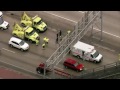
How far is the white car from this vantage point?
10988 cm

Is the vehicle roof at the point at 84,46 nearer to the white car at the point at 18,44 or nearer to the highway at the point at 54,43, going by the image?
the highway at the point at 54,43

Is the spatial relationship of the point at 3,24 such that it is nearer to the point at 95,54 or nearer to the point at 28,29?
the point at 28,29

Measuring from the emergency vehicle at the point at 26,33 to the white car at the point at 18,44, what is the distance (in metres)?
2.27

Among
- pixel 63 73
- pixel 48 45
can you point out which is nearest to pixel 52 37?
pixel 48 45

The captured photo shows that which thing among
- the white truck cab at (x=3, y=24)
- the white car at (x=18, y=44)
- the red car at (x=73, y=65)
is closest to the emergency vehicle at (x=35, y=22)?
the white truck cab at (x=3, y=24)

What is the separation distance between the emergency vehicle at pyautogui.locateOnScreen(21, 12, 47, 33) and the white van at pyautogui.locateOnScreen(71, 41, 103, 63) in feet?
31.9

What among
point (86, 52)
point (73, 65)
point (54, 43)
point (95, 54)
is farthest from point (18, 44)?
point (95, 54)

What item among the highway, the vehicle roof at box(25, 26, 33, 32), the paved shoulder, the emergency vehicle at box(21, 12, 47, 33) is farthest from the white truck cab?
the paved shoulder

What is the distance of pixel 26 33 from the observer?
11250cm

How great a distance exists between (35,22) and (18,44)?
296 inches

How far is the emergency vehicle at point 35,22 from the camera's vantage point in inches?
4523

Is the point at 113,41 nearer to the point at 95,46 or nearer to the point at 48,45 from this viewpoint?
the point at 95,46

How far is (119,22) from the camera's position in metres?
117

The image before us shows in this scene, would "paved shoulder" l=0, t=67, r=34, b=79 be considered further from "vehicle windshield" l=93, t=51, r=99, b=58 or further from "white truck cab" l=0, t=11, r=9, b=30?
"vehicle windshield" l=93, t=51, r=99, b=58
